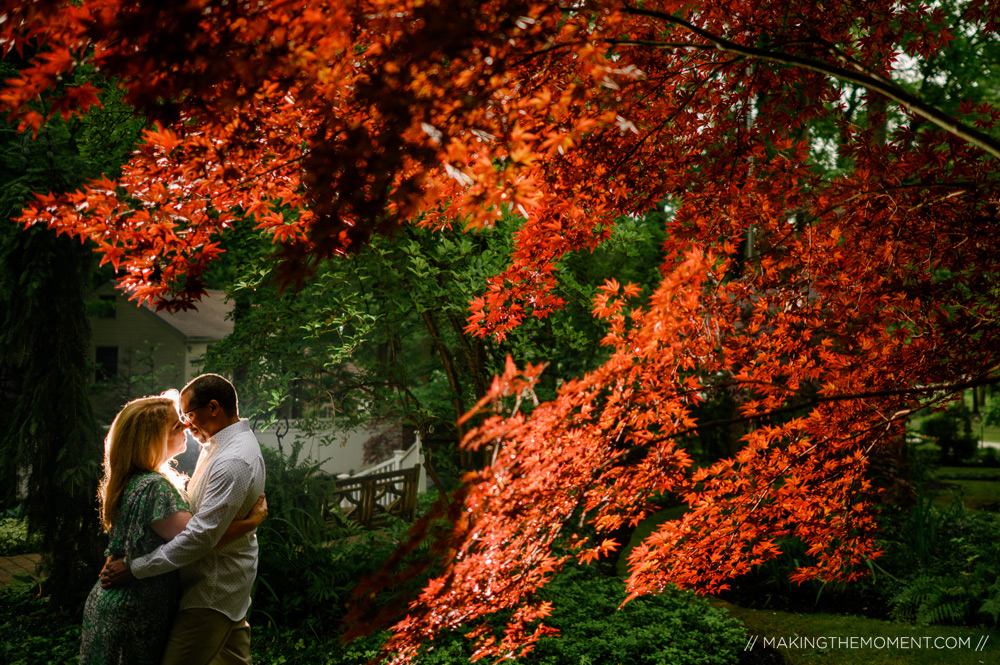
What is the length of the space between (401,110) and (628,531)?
7604 millimetres

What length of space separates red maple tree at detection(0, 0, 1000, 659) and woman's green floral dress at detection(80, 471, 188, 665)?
0.85 m

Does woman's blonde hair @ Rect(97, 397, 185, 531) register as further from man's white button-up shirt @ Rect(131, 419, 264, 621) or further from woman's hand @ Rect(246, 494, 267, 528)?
woman's hand @ Rect(246, 494, 267, 528)

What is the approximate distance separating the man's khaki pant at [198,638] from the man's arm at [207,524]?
0.85ft

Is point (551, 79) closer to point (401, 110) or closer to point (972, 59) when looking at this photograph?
point (401, 110)

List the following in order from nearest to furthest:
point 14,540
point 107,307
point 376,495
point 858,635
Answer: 1. point 858,635
2. point 14,540
3. point 376,495
4. point 107,307

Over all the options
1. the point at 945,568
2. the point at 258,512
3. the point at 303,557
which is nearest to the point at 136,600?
the point at 258,512

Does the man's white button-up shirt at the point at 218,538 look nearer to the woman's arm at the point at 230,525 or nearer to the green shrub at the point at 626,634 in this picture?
the woman's arm at the point at 230,525

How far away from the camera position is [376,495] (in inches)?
326

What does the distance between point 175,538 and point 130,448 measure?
46cm

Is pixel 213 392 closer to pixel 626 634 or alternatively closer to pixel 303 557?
pixel 303 557

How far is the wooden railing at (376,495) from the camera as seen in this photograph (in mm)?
7840

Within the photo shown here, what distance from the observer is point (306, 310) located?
5.57 meters

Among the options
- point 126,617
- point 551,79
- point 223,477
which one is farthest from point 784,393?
point 126,617

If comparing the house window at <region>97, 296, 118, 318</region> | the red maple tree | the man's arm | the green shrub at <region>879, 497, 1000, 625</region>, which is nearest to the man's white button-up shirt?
the man's arm
